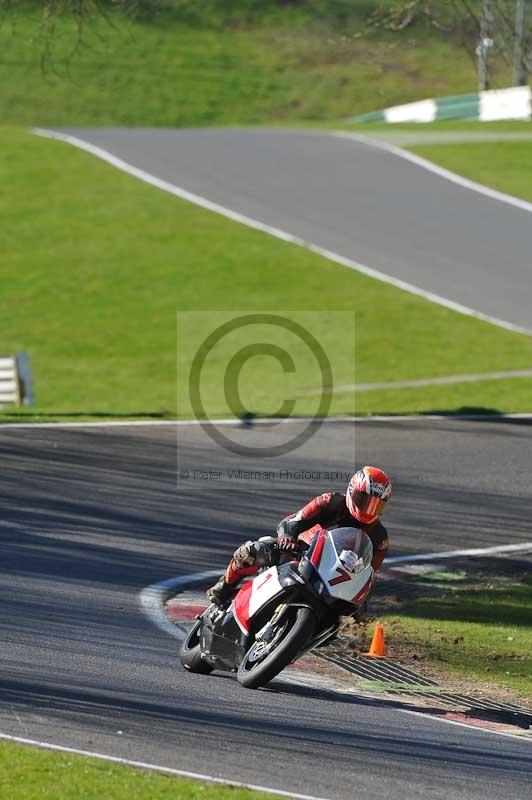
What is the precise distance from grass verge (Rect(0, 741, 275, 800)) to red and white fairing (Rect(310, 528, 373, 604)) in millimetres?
2458

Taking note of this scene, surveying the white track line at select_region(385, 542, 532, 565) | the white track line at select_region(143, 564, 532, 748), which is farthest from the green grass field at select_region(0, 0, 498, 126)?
the white track line at select_region(143, 564, 532, 748)

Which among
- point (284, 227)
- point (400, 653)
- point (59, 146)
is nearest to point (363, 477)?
point (400, 653)

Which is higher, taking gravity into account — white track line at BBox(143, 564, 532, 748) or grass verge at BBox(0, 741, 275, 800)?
grass verge at BBox(0, 741, 275, 800)

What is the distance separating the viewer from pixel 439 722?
862 centimetres

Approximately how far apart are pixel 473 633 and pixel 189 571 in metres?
2.97

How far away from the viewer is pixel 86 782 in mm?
6422

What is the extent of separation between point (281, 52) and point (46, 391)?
155 feet

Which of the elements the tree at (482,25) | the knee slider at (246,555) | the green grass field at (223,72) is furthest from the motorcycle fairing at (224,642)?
the green grass field at (223,72)

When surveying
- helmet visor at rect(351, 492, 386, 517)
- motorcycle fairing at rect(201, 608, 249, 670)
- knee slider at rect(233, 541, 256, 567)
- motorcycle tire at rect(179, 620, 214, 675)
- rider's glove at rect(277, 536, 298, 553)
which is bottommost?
motorcycle tire at rect(179, 620, 214, 675)

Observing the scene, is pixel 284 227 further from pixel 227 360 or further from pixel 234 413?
pixel 234 413

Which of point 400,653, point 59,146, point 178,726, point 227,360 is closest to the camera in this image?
point 178,726

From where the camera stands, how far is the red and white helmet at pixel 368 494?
891 cm

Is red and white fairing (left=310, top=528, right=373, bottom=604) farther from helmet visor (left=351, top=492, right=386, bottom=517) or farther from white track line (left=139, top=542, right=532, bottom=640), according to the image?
white track line (left=139, top=542, right=532, bottom=640)

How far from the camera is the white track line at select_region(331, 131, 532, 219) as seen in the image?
3584 cm
